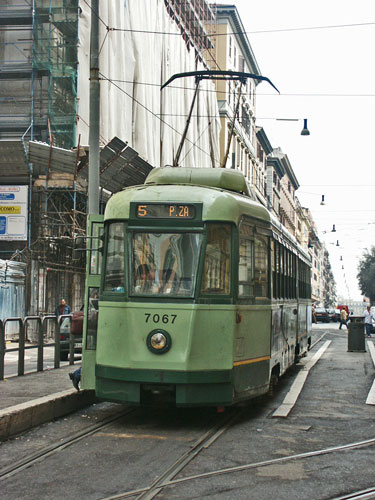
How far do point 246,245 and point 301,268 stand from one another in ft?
25.0

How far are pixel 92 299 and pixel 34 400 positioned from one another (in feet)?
4.56

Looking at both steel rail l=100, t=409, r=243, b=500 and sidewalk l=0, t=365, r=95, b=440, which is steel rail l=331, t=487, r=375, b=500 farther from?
sidewalk l=0, t=365, r=95, b=440

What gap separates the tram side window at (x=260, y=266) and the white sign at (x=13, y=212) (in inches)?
624

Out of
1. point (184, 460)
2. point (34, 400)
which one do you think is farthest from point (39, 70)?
point (184, 460)

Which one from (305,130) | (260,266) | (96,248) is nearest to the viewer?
(96,248)

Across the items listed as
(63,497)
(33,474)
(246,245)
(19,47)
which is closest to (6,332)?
(246,245)

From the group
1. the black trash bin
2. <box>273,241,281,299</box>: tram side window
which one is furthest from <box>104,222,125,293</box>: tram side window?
the black trash bin

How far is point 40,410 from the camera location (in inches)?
339

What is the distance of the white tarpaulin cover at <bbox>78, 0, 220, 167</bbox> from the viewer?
26953 mm

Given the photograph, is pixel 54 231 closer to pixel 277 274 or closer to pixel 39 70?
pixel 39 70

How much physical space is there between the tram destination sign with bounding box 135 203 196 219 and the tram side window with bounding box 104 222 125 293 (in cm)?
31

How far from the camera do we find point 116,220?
28.7ft

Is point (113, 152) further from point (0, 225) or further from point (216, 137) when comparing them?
point (216, 137)

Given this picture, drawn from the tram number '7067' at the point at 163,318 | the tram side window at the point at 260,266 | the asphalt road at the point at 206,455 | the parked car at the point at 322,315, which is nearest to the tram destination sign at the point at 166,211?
the tram number '7067' at the point at 163,318
